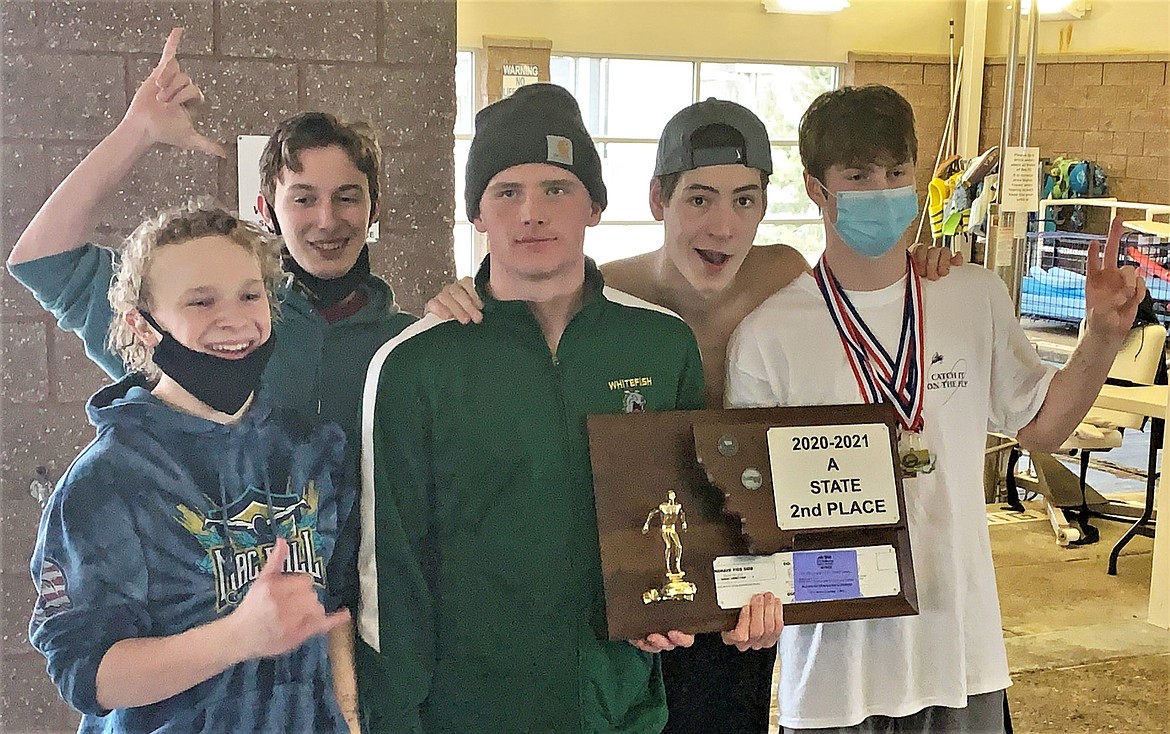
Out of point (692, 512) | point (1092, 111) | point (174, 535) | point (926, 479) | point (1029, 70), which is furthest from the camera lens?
point (1092, 111)

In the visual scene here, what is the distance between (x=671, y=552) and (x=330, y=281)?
683mm

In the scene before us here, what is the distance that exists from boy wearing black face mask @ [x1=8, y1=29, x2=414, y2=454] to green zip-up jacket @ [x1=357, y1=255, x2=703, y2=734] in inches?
2.7

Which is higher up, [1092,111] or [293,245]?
[1092,111]

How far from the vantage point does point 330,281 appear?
1.69 meters

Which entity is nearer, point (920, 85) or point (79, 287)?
point (79, 287)

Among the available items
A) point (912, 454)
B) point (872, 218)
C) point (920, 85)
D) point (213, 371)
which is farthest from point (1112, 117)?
point (213, 371)

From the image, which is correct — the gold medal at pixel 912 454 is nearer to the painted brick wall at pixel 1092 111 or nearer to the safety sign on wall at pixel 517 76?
the painted brick wall at pixel 1092 111

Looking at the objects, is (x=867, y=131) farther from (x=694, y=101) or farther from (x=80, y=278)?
(x=80, y=278)

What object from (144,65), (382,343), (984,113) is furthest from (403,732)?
(984,113)

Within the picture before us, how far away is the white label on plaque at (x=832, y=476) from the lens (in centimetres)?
176

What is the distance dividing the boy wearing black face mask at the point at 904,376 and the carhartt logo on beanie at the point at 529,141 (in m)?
0.39

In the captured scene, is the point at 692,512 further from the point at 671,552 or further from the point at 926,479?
the point at 926,479

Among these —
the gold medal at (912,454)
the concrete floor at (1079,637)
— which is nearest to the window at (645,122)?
the gold medal at (912,454)

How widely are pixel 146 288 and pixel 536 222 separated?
593 millimetres
